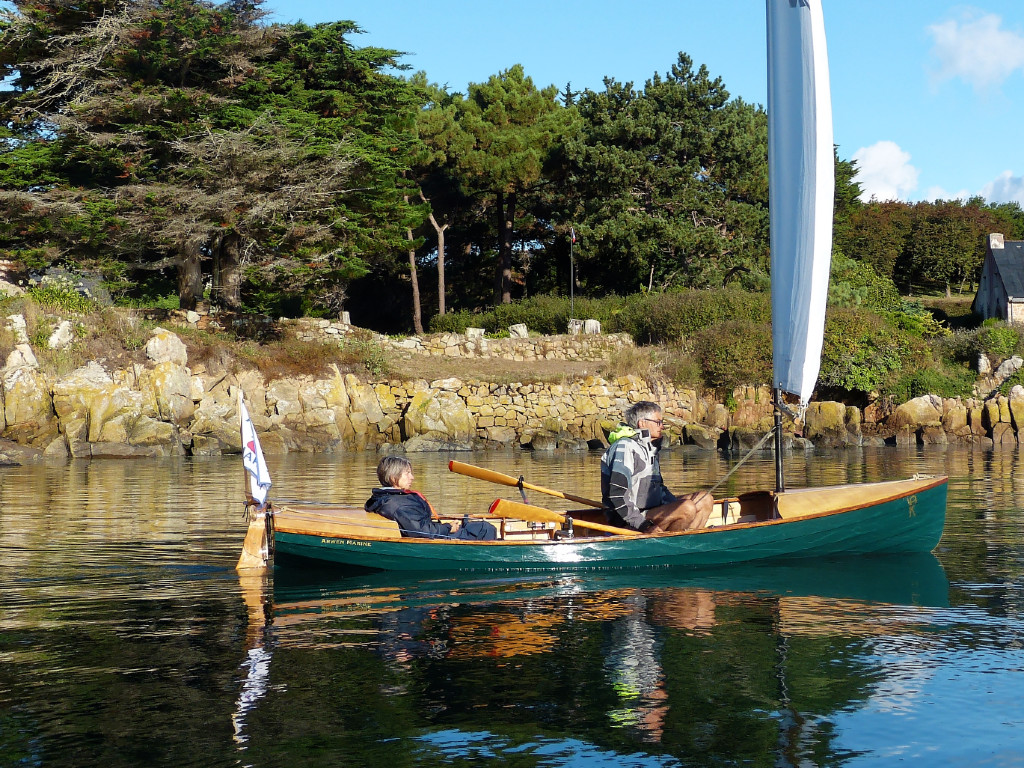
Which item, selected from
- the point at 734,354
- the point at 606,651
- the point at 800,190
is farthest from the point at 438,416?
the point at 606,651

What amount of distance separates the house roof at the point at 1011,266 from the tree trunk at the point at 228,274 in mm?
30737

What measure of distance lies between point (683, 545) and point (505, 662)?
3264 millimetres

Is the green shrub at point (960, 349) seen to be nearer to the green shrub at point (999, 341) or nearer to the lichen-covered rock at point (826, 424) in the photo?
the green shrub at point (999, 341)

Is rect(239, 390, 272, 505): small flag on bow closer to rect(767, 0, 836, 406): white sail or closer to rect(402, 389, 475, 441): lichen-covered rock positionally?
rect(767, 0, 836, 406): white sail

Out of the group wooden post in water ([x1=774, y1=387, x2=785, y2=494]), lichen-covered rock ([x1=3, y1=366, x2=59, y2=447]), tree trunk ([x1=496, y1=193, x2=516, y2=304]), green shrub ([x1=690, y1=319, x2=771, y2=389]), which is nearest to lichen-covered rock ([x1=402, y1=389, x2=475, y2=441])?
green shrub ([x1=690, y1=319, x2=771, y2=389])

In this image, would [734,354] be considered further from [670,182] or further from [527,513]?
[527,513]

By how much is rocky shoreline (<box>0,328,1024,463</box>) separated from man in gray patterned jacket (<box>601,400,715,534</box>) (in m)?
19.8

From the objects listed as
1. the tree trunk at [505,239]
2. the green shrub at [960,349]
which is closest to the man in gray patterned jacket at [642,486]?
the green shrub at [960,349]

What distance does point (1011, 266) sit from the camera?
44.4 meters

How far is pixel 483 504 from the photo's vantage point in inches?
554

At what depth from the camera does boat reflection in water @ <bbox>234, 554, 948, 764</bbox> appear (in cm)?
528

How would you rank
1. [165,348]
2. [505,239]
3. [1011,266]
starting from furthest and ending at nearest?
[1011,266], [505,239], [165,348]

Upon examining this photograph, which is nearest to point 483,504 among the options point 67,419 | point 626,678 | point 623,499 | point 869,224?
point 623,499

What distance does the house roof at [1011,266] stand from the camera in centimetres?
4262
